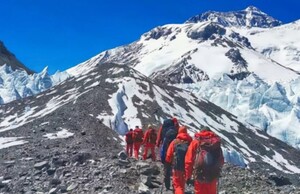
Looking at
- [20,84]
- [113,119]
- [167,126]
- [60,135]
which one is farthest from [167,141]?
[20,84]

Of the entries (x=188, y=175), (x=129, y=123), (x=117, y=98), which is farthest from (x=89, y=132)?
(x=188, y=175)

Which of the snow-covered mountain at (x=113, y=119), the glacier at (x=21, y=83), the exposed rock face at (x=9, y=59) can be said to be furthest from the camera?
the exposed rock face at (x=9, y=59)

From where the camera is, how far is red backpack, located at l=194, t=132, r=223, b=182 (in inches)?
504

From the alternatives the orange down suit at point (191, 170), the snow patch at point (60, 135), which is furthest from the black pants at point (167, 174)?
the snow patch at point (60, 135)

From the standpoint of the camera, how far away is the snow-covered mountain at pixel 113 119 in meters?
40.6

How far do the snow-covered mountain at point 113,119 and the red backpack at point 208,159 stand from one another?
53.9ft

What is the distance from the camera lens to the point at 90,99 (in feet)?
206

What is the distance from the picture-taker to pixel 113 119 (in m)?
55.0

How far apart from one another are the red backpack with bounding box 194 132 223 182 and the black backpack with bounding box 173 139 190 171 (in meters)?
2.22

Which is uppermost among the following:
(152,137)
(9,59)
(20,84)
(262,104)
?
(9,59)

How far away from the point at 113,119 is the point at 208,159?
4254 cm

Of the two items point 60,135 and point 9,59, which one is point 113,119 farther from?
point 9,59

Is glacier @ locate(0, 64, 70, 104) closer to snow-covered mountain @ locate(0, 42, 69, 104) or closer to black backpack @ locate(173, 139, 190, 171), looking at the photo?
snow-covered mountain @ locate(0, 42, 69, 104)

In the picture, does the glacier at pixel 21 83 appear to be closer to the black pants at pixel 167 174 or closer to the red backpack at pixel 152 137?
the red backpack at pixel 152 137
